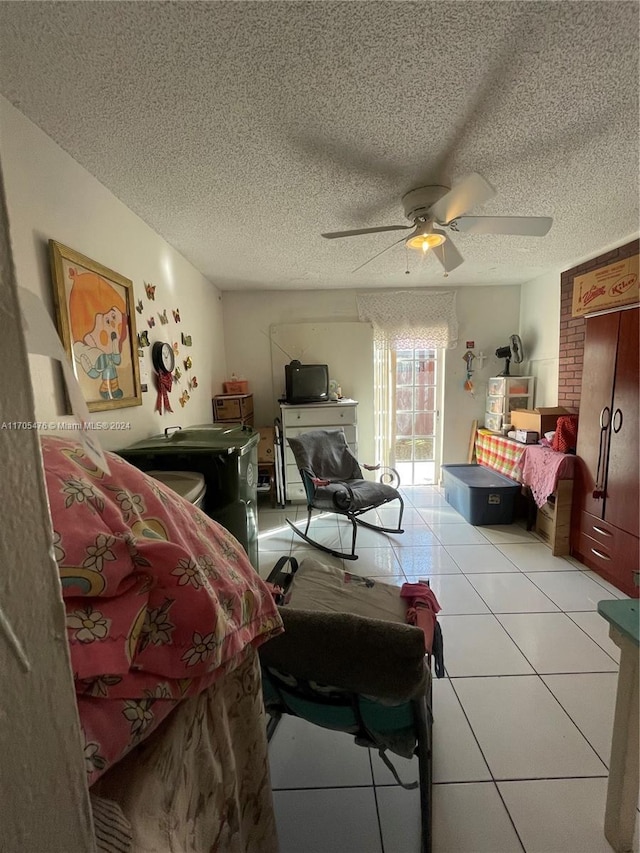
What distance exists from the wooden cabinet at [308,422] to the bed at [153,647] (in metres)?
2.87

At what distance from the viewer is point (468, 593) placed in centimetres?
217

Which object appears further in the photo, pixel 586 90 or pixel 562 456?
pixel 562 456

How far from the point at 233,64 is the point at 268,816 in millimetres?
2041

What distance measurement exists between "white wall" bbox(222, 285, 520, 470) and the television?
43 cm

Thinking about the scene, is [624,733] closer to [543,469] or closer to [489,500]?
[543,469]

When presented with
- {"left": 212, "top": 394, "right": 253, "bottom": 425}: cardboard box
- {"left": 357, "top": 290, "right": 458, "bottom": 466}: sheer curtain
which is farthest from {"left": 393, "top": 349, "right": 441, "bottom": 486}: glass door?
{"left": 212, "top": 394, "right": 253, "bottom": 425}: cardboard box

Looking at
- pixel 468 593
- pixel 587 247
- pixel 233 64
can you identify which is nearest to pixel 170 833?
pixel 233 64

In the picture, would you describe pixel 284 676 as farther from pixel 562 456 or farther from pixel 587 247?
pixel 587 247

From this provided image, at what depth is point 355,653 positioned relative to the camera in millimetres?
816

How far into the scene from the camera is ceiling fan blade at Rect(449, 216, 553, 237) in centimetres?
169

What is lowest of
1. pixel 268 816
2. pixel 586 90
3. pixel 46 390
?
pixel 268 816

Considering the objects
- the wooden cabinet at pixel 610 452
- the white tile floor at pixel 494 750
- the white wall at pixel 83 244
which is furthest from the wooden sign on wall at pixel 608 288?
the white wall at pixel 83 244

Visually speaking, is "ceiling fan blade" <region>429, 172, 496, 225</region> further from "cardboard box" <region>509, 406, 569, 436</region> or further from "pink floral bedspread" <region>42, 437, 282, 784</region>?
"cardboard box" <region>509, 406, 569, 436</region>

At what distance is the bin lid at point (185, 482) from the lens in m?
1.55
